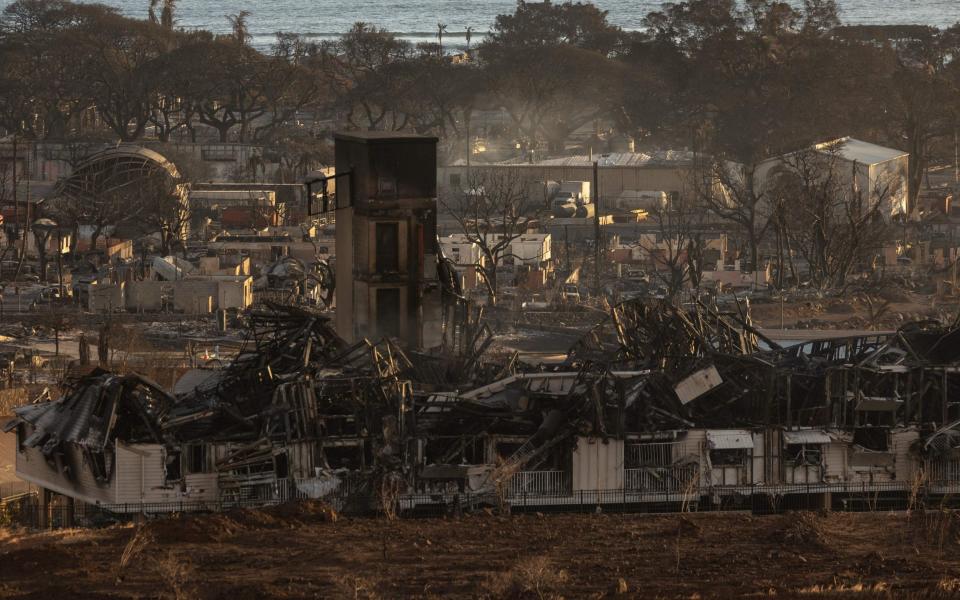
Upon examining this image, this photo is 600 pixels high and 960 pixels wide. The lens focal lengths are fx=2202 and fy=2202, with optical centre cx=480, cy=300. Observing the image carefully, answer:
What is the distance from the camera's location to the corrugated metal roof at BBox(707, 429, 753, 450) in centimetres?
1964

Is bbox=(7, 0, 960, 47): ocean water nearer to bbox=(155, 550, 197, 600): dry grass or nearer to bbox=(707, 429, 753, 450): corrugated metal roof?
bbox=(707, 429, 753, 450): corrugated metal roof

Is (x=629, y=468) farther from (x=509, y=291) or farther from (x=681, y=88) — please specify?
(x=681, y=88)

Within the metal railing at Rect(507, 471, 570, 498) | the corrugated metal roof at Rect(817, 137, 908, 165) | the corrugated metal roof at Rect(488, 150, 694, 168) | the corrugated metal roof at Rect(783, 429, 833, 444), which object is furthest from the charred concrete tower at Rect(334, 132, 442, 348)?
the corrugated metal roof at Rect(488, 150, 694, 168)

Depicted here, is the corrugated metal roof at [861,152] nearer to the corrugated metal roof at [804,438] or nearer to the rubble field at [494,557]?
the corrugated metal roof at [804,438]

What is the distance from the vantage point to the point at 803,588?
48.4 ft

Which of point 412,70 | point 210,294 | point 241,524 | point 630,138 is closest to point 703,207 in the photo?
point 210,294

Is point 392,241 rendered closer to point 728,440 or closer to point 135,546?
point 728,440

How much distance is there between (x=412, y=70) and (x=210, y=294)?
3958 centimetres

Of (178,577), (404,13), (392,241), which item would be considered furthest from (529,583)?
(404,13)

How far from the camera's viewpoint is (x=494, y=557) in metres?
15.8

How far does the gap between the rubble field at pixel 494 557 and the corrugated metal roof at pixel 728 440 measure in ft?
5.67

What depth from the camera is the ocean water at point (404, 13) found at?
145625mm

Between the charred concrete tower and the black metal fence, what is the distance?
4440mm

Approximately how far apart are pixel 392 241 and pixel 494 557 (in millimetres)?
7986
